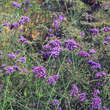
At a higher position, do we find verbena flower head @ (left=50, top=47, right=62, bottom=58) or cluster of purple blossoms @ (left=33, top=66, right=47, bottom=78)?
verbena flower head @ (left=50, top=47, right=62, bottom=58)

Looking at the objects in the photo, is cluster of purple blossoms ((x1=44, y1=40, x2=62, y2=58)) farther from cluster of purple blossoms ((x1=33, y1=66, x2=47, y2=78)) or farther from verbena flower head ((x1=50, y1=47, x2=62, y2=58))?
cluster of purple blossoms ((x1=33, y1=66, x2=47, y2=78))

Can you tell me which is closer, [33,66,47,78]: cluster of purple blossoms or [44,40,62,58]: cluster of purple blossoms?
[33,66,47,78]: cluster of purple blossoms

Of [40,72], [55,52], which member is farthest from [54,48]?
[40,72]

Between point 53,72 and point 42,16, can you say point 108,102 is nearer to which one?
point 53,72

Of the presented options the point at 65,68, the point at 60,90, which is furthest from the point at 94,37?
the point at 60,90

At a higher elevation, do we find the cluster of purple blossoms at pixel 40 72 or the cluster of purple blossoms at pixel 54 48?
the cluster of purple blossoms at pixel 54 48

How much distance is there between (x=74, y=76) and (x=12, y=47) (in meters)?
1.01

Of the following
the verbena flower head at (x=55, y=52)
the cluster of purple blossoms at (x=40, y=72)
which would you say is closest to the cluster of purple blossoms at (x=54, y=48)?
the verbena flower head at (x=55, y=52)

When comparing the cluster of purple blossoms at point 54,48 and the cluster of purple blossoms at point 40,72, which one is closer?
the cluster of purple blossoms at point 40,72

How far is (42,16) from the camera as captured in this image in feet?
15.5

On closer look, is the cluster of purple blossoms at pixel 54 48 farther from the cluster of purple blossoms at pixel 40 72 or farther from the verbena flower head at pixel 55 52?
the cluster of purple blossoms at pixel 40 72

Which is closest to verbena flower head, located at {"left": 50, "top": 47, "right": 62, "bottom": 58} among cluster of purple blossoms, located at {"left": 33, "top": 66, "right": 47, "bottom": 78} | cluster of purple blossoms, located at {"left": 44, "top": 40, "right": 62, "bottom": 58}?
cluster of purple blossoms, located at {"left": 44, "top": 40, "right": 62, "bottom": 58}

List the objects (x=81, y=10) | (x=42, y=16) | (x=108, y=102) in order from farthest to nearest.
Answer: (x=42, y=16)
(x=81, y=10)
(x=108, y=102)

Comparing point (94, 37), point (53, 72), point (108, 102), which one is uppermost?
point (94, 37)
